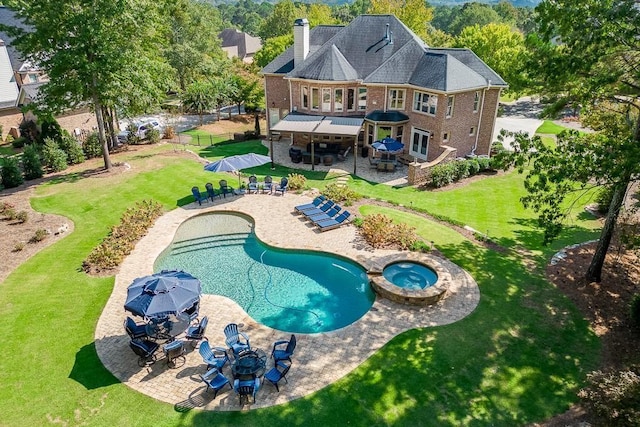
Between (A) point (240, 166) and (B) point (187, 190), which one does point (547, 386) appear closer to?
(A) point (240, 166)

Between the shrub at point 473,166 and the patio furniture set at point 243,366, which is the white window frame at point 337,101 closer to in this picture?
the shrub at point 473,166

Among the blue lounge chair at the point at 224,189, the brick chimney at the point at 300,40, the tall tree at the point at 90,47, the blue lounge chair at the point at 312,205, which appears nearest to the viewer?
the blue lounge chair at the point at 312,205

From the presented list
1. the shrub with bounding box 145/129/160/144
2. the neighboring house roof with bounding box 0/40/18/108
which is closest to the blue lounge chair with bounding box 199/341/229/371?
the shrub with bounding box 145/129/160/144

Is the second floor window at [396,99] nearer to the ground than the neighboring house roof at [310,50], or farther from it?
nearer to the ground

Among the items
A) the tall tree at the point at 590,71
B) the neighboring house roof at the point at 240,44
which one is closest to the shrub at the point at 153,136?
the tall tree at the point at 590,71

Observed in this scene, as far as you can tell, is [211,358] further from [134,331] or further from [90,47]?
[90,47]

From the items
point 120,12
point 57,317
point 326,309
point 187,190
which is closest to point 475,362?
point 326,309

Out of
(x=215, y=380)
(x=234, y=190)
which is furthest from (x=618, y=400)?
(x=234, y=190)

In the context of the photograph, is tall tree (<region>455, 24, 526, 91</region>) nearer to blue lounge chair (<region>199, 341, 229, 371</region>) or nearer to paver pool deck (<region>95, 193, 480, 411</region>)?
paver pool deck (<region>95, 193, 480, 411</region>)
